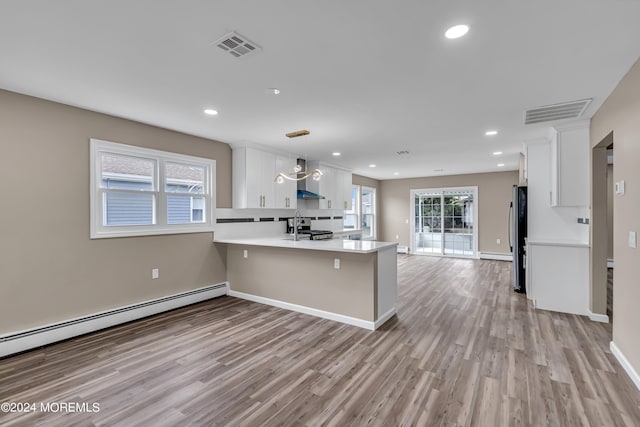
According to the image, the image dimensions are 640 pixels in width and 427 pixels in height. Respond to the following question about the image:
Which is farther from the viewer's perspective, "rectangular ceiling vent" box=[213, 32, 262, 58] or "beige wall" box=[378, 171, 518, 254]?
"beige wall" box=[378, 171, 518, 254]

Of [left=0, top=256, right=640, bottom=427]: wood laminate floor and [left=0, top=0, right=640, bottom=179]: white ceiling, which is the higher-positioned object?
[left=0, top=0, right=640, bottom=179]: white ceiling

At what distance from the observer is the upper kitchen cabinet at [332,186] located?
6520mm

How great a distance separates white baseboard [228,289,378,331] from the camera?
3.51 metres

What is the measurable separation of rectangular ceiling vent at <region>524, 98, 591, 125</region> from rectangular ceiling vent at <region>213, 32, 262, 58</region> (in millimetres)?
3089

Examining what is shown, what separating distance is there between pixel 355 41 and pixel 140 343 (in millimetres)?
3521

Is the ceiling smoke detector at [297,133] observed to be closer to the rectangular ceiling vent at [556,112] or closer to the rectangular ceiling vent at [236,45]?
the rectangular ceiling vent at [236,45]

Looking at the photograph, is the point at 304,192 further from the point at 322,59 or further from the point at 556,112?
the point at 556,112

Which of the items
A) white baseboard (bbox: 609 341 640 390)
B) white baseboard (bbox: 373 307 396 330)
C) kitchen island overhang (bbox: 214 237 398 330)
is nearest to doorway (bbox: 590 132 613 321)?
white baseboard (bbox: 609 341 640 390)

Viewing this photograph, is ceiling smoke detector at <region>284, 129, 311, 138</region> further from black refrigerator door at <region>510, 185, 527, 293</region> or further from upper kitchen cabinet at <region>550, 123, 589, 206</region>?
black refrigerator door at <region>510, 185, 527, 293</region>

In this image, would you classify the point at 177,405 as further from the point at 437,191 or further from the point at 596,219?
the point at 437,191

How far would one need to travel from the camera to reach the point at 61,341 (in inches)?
124

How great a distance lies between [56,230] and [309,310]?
3.00 metres

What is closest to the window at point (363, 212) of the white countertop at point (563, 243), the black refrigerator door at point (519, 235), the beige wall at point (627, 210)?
the black refrigerator door at point (519, 235)

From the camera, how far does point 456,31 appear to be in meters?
1.90
